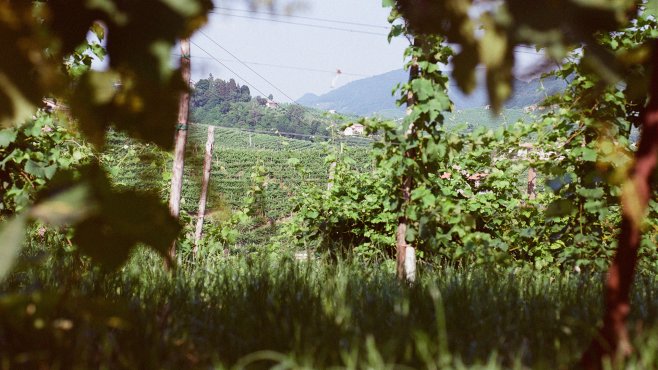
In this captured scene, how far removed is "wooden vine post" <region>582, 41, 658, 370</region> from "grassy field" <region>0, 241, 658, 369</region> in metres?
0.08

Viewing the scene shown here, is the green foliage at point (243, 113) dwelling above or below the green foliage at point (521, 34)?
above

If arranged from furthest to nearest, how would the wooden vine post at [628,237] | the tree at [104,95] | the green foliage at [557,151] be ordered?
the green foliage at [557,151] < the wooden vine post at [628,237] < the tree at [104,95]

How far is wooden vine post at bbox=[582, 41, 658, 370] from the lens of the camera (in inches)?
49.7

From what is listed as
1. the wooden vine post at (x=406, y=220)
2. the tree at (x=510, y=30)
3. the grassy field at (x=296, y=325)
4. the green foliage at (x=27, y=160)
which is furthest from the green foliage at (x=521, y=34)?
the green foliage at (x=27, y=160)

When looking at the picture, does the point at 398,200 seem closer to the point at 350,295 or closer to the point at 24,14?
the point at 350,295

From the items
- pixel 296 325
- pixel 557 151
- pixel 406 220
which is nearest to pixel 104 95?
pixel 296 325

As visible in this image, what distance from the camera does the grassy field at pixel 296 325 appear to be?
1303mm

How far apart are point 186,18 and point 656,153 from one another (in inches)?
42.5

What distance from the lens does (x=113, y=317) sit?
114 cm

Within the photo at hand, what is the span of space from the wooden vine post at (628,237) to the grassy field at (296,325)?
8cm

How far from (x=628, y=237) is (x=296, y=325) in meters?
0.91

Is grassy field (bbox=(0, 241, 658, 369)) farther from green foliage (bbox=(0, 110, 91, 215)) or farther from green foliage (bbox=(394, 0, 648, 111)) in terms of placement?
green foliage (bbox=(0, 110, 91, 215))

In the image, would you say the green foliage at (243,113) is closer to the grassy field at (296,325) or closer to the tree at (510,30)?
the grassy field at (296,325)

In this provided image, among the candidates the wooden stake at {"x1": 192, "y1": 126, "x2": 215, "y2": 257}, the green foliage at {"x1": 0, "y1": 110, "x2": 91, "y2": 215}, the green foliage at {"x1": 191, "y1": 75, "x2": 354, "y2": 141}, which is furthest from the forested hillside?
the green foliage at {"x1": 0, "y1": 110, "x2": 91, "y2": 215}
